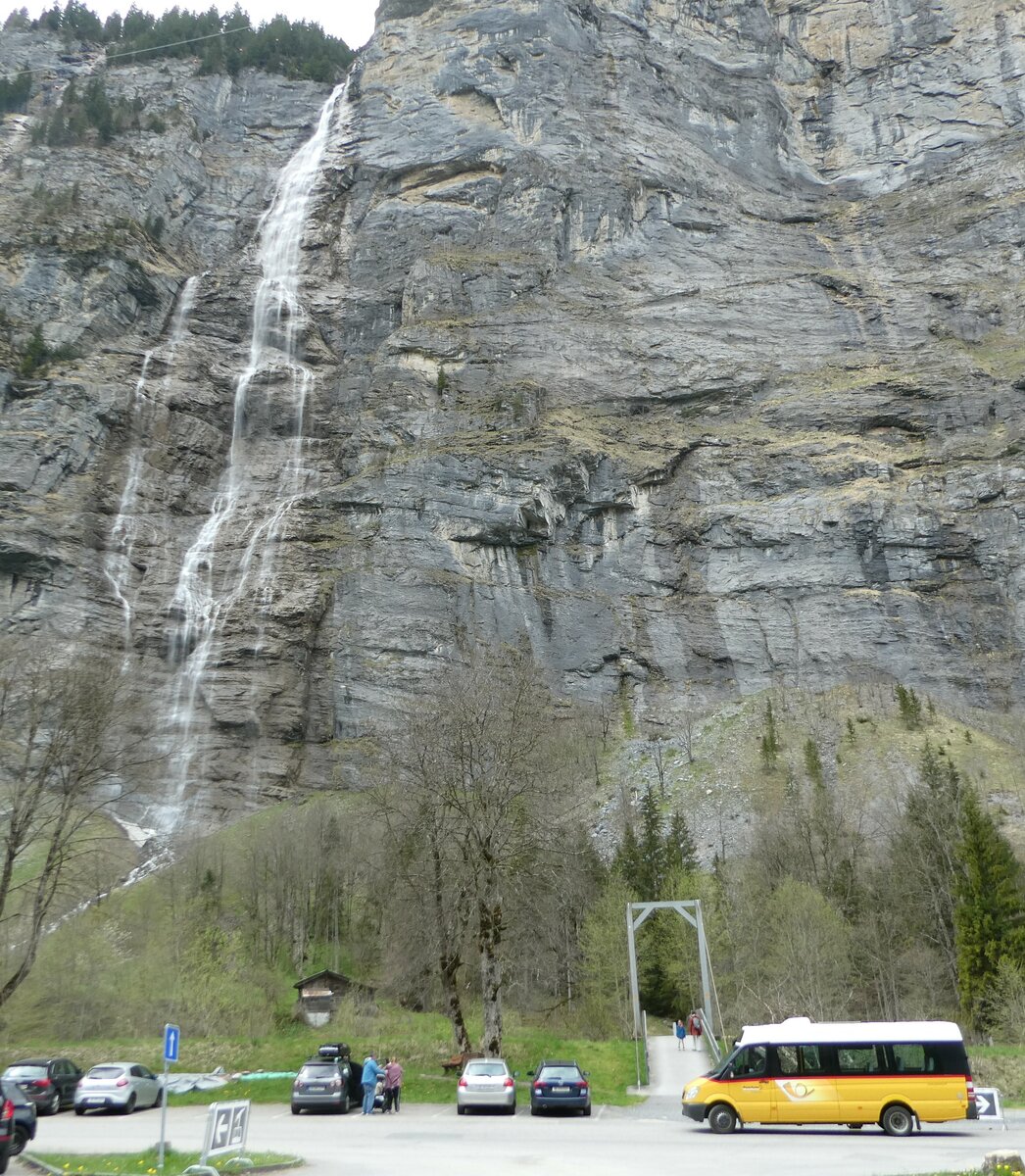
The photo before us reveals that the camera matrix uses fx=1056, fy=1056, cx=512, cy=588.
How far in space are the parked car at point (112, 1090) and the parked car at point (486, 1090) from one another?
6.88 metres

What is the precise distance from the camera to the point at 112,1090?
78.4 feet

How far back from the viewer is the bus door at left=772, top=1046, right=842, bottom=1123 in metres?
19.6

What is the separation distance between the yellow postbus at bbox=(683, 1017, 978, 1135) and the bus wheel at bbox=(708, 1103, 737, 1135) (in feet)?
0.06

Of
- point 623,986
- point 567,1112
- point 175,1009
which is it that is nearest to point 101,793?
point 175,1009

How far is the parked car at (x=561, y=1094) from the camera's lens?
73.4 ft

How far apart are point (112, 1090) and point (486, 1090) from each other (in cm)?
862

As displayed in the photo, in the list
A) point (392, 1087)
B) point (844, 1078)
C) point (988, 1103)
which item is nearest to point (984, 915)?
point (988, 1103)

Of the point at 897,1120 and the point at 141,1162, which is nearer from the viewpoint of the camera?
the point at 141,1162

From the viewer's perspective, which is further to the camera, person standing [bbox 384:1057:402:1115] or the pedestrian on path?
the pedestrian on path

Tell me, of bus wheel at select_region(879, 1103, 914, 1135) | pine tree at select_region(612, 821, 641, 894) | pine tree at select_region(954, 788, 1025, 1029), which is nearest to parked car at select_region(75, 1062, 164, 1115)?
bus wheel at select_region(879, 1103, 914, 1135)

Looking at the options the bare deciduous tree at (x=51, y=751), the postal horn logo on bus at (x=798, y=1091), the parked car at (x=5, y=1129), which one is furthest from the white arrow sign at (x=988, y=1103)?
the bare deciduous tree at (x=51, y=751)

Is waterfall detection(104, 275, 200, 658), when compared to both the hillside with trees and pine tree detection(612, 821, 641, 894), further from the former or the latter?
the hillside with trees

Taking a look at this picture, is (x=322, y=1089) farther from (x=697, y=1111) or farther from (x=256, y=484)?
(x=256, y=484)

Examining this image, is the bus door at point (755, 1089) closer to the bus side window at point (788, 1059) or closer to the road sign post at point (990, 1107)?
the bus side window at point (788, 1059)
